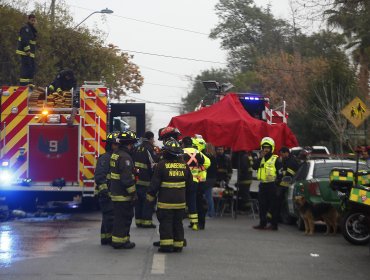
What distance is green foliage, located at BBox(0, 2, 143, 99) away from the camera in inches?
1185

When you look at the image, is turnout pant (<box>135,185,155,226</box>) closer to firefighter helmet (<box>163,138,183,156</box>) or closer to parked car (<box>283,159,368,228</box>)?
parked car (<box>283,159,368,228</box>)

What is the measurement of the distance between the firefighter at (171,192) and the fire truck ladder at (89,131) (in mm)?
5327

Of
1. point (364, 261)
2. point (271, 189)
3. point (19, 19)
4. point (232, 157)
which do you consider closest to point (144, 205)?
point (271, 189)

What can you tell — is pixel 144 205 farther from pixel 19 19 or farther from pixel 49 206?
pixel 19 19

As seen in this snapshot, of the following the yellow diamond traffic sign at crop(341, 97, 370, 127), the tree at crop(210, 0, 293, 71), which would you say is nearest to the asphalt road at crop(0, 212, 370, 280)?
the yellow diamond traffic sign at crop(341, 97, 370, 127)

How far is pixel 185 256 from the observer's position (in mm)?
12188

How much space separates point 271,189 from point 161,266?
568 centimetres

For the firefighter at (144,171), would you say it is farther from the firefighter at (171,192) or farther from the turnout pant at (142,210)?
→ the firefighter at (171,192)

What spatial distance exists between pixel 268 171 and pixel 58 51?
60.1ft

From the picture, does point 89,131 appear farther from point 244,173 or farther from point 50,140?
point 244,173

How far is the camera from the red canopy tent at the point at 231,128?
735 inches

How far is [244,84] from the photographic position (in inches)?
2453

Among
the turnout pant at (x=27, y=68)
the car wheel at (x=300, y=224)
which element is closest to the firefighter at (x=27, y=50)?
the turnout pant at (x=27, y=68)

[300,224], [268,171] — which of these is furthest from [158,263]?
[300,224]
